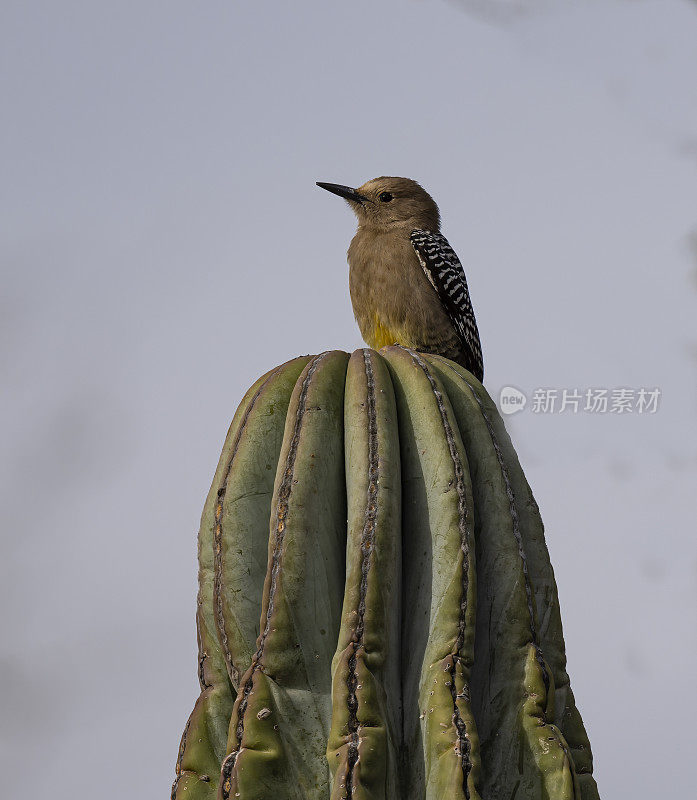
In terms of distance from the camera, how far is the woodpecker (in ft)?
18.4

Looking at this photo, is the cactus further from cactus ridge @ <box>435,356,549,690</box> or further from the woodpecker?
the woodpecker

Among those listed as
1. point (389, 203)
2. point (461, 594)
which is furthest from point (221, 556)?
point (389, 203)

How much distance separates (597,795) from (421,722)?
516 millimetres

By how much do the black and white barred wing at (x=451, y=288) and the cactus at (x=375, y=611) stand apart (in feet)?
10.5

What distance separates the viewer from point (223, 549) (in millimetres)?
2414

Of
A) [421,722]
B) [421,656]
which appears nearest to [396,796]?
[421,722]

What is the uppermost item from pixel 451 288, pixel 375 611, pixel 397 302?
pixel 451 288

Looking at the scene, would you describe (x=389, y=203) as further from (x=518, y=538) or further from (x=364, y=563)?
(x=364, y=563)

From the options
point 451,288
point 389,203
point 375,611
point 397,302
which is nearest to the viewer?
point 375,611

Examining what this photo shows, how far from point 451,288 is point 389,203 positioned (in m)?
0.70

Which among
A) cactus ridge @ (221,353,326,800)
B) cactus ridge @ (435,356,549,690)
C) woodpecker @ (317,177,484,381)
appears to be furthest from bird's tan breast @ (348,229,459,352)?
cactus ridge @ (221,353,326,800)

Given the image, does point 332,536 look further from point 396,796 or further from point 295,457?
point 396,796

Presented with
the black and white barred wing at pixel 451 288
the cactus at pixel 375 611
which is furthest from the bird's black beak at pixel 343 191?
the cactus at pixel 375 611

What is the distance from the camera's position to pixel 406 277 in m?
5.66
